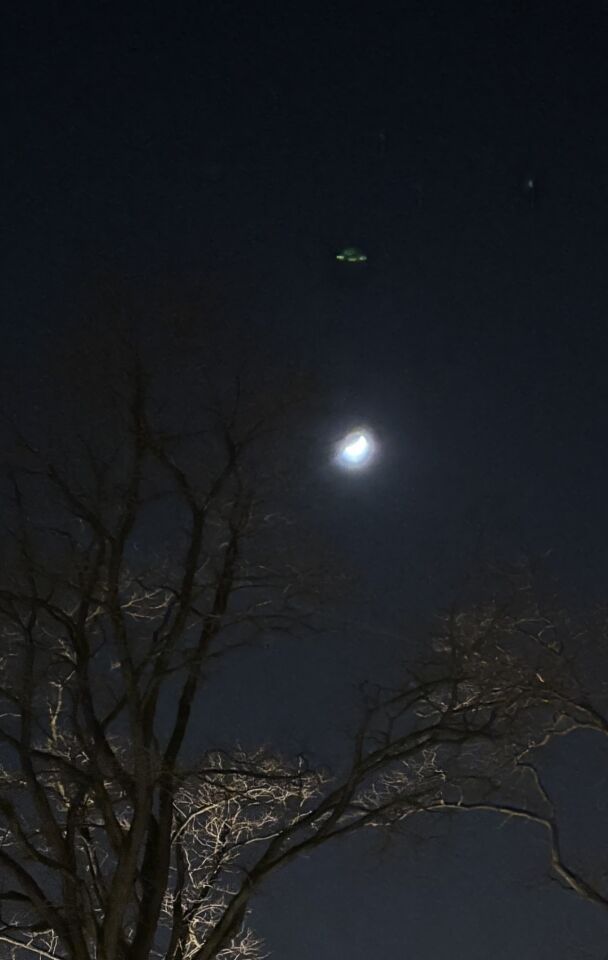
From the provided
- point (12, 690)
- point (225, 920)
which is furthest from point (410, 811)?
point (12, 690)

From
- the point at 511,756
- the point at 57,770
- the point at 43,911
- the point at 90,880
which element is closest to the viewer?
the point at 43,911

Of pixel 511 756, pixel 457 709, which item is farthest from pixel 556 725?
pixel 457 709

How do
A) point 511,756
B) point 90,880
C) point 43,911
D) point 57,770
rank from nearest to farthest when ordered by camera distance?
point 43,911
point 57,770
point 90,880
point 511,756

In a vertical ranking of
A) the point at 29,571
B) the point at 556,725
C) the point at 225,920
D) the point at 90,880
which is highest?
the point at 29,571

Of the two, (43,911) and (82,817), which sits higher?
(82,817)

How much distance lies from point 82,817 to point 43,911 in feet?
4.15

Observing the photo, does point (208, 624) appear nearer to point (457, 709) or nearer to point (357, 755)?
point (357, 755)

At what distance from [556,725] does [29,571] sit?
6.89 m

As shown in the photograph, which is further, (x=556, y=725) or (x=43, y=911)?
(x=556, y=725)

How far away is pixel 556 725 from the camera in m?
14.4

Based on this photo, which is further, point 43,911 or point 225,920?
point 225,920

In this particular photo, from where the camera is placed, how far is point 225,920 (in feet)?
36.9

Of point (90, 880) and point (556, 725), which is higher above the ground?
point (556, 725)

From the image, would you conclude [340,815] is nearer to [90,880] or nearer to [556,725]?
Result: [90,880]
